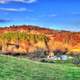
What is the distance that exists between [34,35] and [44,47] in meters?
2.97

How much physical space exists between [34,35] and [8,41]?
391 cm

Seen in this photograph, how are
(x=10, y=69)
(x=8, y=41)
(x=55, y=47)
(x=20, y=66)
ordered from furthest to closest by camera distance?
(x=55, y=47)
(x=8, y=41)
(x=20, y=66)
(x=10, y=69)

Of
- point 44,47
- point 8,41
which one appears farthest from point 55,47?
point 8,41

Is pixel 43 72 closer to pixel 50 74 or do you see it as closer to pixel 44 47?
pixel 50 74

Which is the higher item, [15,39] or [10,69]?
[15,39]

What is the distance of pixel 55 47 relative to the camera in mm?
42938

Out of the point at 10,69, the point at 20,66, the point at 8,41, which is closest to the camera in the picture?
the point at 10,69

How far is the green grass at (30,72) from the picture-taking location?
53.5 ft

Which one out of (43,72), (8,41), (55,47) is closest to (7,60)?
(43,72)

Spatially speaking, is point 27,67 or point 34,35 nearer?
point 27,67

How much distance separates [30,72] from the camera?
17.5 m

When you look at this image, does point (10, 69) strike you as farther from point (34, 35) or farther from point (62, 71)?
point (34, 35)

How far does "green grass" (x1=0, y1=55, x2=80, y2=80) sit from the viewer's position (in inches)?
642

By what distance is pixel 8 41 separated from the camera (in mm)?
40344
